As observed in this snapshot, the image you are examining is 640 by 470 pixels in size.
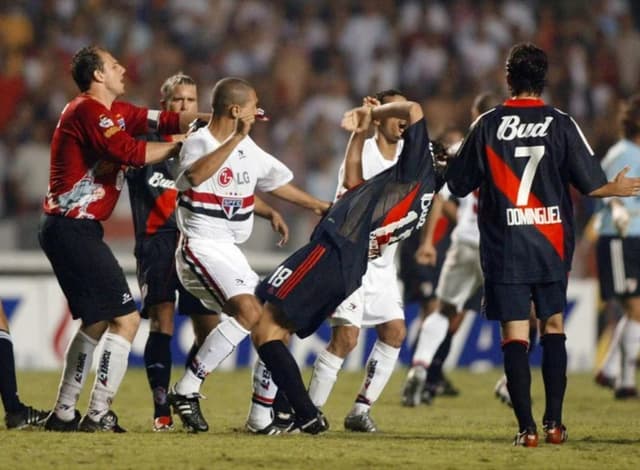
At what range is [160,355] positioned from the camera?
28.2 ft

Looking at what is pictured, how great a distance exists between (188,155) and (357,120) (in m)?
0.97

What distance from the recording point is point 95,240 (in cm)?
804

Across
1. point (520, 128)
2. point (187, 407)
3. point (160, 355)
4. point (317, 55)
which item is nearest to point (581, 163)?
point (520, 128)

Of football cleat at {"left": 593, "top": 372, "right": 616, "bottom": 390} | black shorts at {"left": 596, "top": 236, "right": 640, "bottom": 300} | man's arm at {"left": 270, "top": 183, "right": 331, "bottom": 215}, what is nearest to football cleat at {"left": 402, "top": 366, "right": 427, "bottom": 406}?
black shorts at {"left": 596, "top": 236, "right": 640, "bottom": 300}

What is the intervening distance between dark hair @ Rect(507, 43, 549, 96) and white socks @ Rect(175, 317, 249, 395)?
6.67 feet

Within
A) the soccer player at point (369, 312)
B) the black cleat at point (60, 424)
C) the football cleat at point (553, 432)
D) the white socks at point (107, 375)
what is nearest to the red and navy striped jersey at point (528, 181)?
the football cleat at point (553, 432)

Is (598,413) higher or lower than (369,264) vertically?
lower

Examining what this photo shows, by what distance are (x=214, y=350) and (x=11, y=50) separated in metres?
10.1

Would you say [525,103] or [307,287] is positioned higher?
[525,103]

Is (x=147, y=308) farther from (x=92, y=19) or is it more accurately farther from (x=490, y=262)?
(x=92, y=19)

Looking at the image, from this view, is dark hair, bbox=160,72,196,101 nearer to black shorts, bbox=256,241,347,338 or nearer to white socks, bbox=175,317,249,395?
black shorts, bbox=256,241,347,338

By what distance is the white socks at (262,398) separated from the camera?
8.11 meters

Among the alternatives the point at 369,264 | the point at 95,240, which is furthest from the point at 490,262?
the point at 95,240

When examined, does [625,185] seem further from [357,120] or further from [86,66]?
[86,66]
